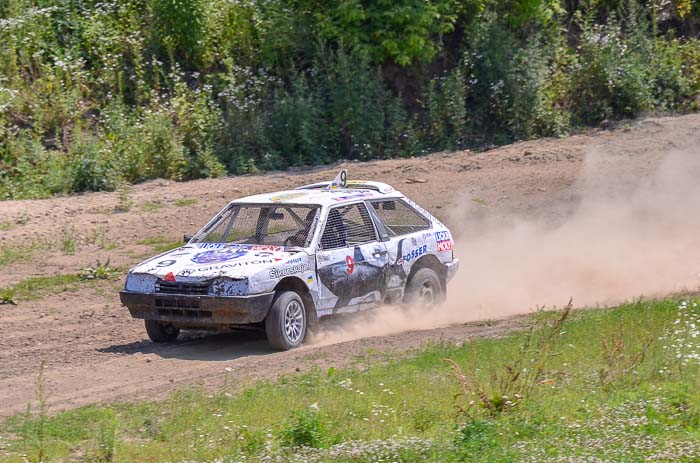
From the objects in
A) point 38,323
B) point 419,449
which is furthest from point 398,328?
point 419,449

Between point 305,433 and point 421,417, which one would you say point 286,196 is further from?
point 305,433

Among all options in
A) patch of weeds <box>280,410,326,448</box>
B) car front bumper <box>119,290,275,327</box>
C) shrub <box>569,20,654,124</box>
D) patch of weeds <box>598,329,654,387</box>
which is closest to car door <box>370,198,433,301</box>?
car front bumper <box>119,290,275,327</box>

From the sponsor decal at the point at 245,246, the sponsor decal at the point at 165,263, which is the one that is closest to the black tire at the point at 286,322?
the sponsor decal at the point at 245,246

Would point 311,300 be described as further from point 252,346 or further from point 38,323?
point 38,323

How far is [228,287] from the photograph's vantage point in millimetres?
10578

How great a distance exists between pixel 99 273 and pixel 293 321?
4.41m

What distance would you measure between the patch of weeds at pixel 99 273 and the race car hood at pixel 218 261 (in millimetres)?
3196

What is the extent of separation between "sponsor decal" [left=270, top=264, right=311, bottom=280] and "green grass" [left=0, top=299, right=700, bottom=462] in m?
1.27

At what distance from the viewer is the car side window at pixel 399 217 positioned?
12602 millimetres

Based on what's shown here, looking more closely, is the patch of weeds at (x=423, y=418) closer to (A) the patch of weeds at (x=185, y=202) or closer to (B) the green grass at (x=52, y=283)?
(B) the green grass at (x=52, y=283)

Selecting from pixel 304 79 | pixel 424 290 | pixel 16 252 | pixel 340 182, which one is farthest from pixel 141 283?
pixel 304 79

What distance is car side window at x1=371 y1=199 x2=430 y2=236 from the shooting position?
41.3ft

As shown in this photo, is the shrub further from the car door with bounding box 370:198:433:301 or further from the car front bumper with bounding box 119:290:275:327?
the car front bumper with bounding box 119:290:275:327

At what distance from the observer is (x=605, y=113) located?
21922mm
